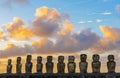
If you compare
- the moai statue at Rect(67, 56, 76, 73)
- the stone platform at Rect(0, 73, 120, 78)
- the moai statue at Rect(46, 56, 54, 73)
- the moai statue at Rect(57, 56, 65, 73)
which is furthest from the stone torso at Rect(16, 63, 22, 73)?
the moai statue at Rect(67, 56, 76, 73)

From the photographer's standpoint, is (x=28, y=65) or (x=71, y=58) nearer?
(x=71, y=58)

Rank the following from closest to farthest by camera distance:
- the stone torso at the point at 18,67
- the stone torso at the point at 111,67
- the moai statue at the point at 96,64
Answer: the stone torso at the point at 111,67 < the moai statue at the point at 96,64 < the stone torso at the point at 18,67

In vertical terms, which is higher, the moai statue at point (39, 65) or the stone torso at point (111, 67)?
the moai statue at point (39, 65)

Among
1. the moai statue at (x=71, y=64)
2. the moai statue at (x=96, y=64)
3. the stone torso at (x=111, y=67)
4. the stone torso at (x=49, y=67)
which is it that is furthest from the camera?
the stone torso at (x=49, y=67)

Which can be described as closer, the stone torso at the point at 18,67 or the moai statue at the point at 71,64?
the moai statue at the point at 71,64

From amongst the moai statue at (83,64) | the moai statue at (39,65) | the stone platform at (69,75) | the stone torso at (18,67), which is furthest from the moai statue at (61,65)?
the stone torso at (18,67)

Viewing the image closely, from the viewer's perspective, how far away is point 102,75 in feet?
79.6

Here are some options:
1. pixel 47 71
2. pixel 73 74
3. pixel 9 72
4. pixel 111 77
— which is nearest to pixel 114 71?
pixel 111 77

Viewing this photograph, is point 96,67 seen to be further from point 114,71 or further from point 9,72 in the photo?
point 9,72

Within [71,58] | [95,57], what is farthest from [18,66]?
[95,57]

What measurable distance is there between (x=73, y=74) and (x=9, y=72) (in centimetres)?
544

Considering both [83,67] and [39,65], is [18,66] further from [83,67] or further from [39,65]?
[83,67]

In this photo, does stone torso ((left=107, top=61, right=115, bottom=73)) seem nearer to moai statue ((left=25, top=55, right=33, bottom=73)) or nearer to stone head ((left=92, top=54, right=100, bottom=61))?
stone head ((left=92, top=54, right=100, bottom=61))

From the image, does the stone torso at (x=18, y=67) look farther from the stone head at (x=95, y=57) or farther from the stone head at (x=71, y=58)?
the stone head at (x=95, y=57)
